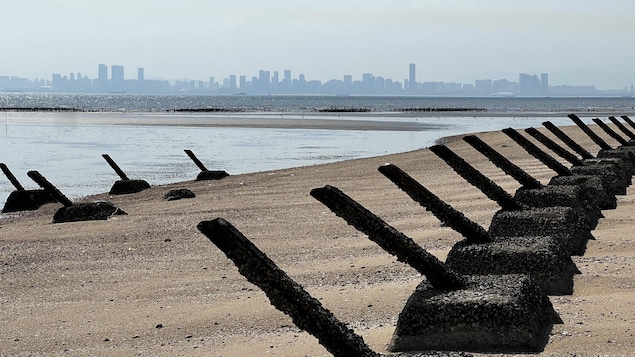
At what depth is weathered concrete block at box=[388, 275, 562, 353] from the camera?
477 cm

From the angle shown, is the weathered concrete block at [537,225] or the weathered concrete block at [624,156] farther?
the weathered concrete block at [624,156]

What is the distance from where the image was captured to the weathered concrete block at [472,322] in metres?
4.77

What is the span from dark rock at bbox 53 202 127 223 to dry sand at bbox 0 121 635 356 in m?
0.34

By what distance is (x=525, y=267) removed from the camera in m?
5.90

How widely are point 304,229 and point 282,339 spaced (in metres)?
5.51

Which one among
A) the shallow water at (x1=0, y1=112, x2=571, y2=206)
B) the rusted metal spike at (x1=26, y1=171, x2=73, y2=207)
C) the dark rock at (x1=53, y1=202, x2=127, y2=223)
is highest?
the rusted metal spike at (x1=26, y1=171, x2=73, y2=207)

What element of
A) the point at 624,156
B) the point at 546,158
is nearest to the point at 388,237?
the point at 546,158

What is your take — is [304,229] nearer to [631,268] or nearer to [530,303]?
[631,268]

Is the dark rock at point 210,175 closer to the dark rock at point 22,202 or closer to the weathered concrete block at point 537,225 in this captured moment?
the dark rock at point 22,202

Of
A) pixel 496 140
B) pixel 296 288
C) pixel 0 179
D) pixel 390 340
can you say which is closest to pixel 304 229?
pixel 390 340

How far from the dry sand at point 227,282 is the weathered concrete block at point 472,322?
0.23 metres

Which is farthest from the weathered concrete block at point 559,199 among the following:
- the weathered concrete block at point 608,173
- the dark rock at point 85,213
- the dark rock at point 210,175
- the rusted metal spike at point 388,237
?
the dark rock at point 210,175

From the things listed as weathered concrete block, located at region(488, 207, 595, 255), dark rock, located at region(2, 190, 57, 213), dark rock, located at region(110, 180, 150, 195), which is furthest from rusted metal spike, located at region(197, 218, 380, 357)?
dark rock, located at region(110, 180, 150, 195)

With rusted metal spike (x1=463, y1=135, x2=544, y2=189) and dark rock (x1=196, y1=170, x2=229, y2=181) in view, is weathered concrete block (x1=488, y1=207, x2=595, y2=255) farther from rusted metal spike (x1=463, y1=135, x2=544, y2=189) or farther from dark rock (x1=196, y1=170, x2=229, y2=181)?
dark rock (x1=196, y1=170, x2=229, y2=181)
